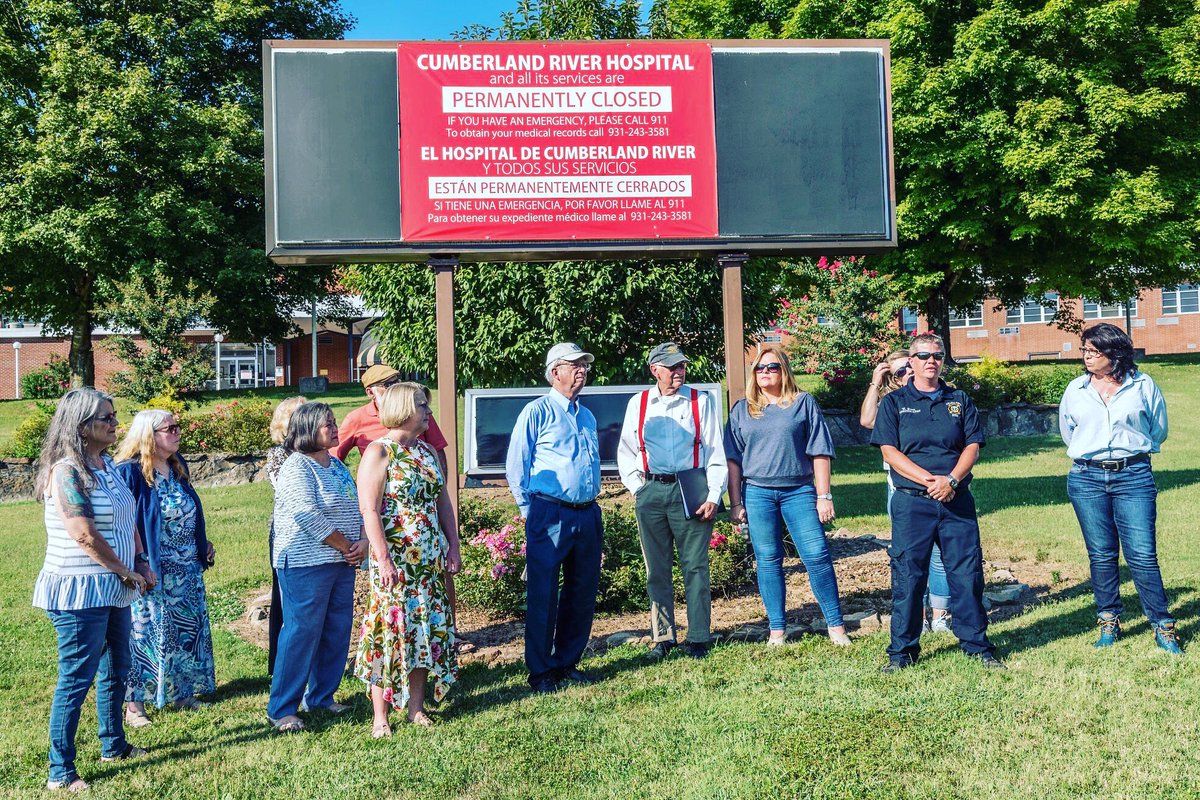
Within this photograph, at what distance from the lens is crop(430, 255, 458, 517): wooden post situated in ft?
22.2

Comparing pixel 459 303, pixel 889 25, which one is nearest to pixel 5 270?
pixel 459 303

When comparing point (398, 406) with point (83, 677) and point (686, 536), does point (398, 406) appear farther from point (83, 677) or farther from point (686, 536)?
point (686, 536)

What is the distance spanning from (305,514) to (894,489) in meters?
3.58

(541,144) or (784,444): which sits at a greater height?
(541,144)

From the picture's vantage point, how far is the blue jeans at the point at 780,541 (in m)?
5.82

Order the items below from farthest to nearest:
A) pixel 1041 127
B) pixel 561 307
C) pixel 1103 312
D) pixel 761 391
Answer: pixel 1103 312 → pixel 1041 127 → pixel 561 307 → pixel 761 391

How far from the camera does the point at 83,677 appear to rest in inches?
167

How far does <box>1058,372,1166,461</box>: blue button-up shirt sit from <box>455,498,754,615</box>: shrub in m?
2.59

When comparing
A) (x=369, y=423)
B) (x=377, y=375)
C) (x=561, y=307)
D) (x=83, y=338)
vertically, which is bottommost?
(x=369, y=423)

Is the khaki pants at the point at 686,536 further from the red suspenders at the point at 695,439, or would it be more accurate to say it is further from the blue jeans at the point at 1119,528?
the blue jeans at the point at 1119,528

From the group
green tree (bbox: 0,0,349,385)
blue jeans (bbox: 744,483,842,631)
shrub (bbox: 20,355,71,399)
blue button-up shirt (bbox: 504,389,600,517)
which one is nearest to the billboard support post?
blue button-up shirt (bbox: 504,389,600,517)

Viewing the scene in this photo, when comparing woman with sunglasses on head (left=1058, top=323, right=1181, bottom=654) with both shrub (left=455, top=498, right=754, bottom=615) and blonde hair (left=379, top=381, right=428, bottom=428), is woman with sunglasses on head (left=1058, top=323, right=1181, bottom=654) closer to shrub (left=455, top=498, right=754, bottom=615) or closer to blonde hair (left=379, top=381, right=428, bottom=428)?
shrub (left=455, top=498, right=754, bottom=615)

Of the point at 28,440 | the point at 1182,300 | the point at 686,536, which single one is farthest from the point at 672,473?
the point at 1182,300

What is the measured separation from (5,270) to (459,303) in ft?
63.5
